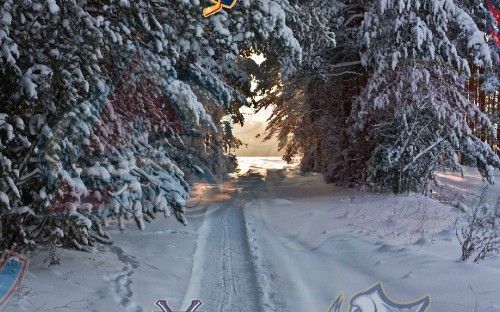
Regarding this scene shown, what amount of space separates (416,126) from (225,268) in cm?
772

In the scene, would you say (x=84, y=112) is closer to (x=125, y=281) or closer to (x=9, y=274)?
(x=9, y=274)

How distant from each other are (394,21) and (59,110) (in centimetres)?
987

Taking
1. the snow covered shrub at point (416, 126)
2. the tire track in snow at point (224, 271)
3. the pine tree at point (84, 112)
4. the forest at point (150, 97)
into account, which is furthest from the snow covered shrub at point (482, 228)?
the pine tree at point (84, 112)

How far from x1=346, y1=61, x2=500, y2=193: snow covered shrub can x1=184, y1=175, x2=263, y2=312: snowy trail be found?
4.47 m

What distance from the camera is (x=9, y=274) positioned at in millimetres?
5547

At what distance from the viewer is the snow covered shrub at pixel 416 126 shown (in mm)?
12492

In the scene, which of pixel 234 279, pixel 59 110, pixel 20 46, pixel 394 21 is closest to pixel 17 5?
pixel 20 46

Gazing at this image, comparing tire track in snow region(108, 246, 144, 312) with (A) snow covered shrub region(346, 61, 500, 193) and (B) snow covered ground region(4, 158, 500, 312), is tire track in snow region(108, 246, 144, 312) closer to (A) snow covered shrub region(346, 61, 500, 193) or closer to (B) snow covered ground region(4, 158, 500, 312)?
(B) snow covered ground region(4, 158, 500, 312)

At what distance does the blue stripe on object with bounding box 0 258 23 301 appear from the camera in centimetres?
517

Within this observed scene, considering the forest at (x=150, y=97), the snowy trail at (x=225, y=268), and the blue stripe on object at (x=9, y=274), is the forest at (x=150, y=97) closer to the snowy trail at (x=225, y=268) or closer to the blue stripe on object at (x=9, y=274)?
the blue stripe on object at (x=9, y=274)

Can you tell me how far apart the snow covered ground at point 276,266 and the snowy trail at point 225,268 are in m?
0.02

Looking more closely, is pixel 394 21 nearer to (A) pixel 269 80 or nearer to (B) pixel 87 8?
(A) pixel 269 80

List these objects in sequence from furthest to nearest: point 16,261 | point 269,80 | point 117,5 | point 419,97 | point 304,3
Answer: point 269,80 → point 304,3 → point 419,97 → point 117,5 → point 16,261

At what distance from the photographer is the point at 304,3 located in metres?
14.5
